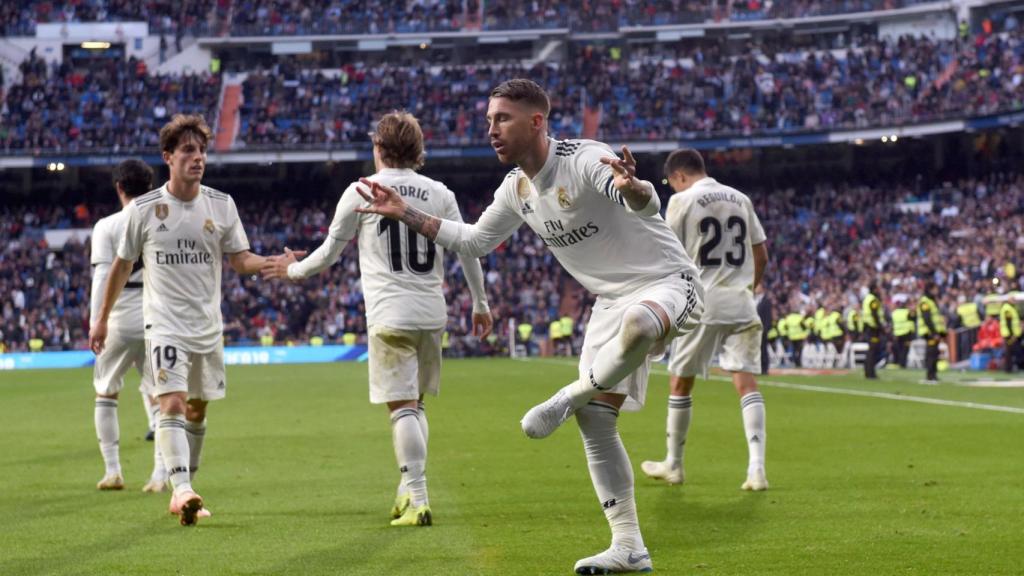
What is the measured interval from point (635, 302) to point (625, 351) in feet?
1.20

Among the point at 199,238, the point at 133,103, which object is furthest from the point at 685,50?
the point at 199,238

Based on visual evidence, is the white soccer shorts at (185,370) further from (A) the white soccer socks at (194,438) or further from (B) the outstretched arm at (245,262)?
(B) the outstretched arm at (245,262)

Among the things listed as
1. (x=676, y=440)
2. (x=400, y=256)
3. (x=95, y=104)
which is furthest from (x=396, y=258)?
(x=95, y=104)

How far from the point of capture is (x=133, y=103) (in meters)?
58.7

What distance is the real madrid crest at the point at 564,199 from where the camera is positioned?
6188 millimetres

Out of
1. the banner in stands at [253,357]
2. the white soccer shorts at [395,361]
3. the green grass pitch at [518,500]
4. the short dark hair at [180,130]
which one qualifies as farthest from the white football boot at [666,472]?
the banner in stands at [253,357]

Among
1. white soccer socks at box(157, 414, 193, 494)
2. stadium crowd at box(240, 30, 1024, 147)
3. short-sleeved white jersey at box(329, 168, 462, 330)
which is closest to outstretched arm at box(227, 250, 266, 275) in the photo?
short-sleeved white jersey at box(329, 168, 462, 330)

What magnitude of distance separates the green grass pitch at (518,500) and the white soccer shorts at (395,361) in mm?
775

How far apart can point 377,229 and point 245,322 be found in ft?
140

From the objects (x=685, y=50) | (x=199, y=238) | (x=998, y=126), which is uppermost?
(x=685, y=50)

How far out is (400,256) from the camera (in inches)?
331

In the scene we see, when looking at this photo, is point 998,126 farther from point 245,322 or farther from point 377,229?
point 377,229

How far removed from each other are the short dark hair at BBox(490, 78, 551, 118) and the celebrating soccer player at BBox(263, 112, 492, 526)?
1907mm

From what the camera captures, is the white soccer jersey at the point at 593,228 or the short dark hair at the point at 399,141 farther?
the short dark hair at the point at 399,141
